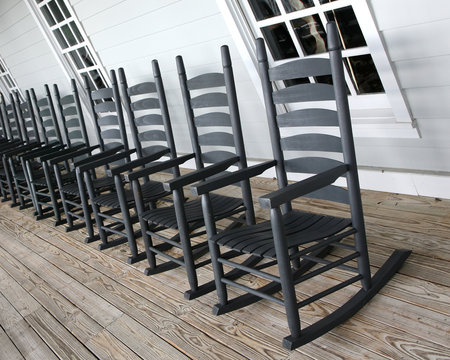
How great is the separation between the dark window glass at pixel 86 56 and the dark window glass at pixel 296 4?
2218 millimetres

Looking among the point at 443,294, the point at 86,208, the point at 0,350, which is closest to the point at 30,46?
the point at 86,208

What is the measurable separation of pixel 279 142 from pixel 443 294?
86 cm

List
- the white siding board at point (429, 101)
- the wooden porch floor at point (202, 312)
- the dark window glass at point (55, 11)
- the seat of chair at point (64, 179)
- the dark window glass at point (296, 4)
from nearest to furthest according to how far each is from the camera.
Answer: the wooden porch floor at point (202, 312)
the white siding board at point (429, 101)
the dark window glass at point (296, 4)
the seat of chair at point (64, 179)
the dark window glass at point (55, 11)

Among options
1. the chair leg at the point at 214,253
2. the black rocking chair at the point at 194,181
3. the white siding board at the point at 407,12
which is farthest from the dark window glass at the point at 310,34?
the chair leg at the point at 214,253

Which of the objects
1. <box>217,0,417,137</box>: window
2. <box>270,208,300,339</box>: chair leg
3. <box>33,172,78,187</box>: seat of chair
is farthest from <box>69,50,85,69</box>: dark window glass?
<box>270,208,300,339</box>: chair leg

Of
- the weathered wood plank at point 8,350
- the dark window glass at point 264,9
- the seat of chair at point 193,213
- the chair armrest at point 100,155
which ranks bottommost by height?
the weathered wood plank at point 8,350

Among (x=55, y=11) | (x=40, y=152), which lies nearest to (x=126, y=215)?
(x=40, y=152)

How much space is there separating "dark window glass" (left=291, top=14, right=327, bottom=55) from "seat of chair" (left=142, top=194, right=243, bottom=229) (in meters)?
0.88

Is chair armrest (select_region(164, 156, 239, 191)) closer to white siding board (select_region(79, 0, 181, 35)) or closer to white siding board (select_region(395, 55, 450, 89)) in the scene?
white siding board (select_region(395, 55, 450, 89))

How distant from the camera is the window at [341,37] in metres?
2.13

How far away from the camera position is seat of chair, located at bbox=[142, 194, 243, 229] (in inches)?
86.2

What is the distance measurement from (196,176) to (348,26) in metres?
0.99

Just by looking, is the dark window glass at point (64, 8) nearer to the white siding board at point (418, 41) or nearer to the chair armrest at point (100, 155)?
the chair armrest at point (100, 155)

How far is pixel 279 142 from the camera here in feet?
6.56
